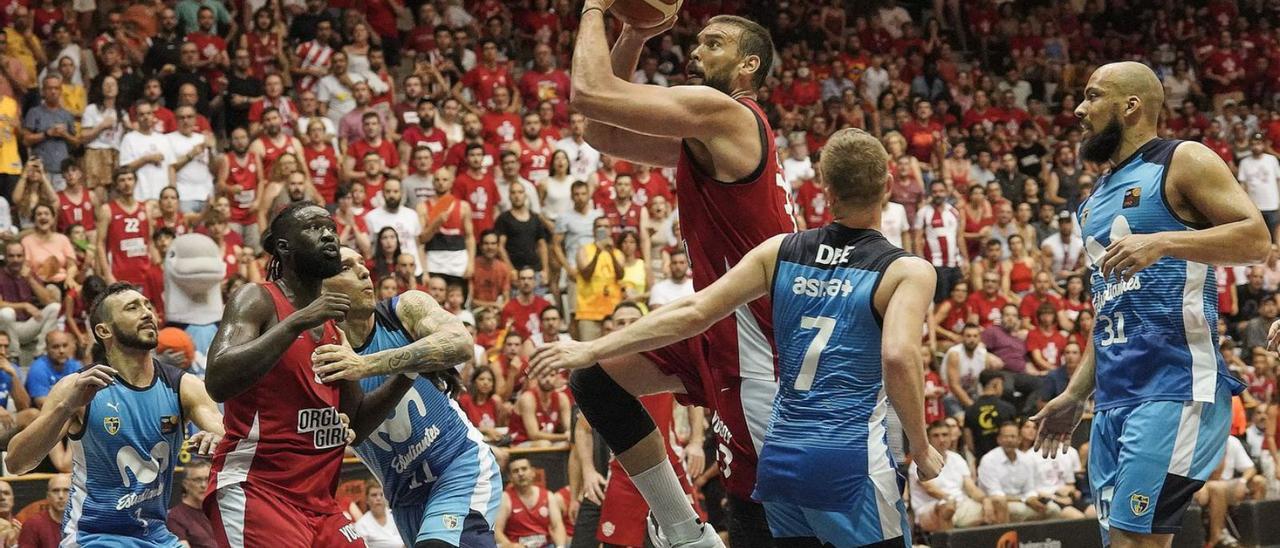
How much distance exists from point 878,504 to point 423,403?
2383 millimetres

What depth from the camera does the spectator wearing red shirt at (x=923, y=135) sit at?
20203 millimetres

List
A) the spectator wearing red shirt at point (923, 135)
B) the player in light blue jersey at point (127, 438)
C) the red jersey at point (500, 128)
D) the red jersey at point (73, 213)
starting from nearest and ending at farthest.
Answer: the player in light blue jersey at point (127, 438)
the red jersey at point (73, 213)
the red jersey at point (500, 128)
the spectator wearing red shirt at point (923, 135)

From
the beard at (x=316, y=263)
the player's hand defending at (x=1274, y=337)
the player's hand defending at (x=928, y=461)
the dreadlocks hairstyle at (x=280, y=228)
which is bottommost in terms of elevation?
the player's hand defending at (x=928, y=461)

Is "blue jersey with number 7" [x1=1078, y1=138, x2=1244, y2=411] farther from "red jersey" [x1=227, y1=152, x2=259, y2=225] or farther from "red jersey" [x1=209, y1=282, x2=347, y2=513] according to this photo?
"red jersey" [x1=227, y1=152, x2=259, y2=225]

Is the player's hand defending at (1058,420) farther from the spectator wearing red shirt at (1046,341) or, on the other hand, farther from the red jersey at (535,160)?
the red jersey at (535,160)

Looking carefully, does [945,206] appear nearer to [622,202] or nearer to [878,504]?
[622,202]

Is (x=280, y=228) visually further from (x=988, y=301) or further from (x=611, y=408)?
(x=988, y=301)

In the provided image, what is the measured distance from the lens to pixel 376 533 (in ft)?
35.1

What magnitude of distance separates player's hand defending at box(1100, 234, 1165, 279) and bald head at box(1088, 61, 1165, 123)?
2.85 feet

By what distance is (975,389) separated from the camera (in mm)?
16094

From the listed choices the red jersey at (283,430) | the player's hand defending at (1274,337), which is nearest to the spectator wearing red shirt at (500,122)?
the red jersey at (283,430)

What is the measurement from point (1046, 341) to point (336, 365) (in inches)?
502

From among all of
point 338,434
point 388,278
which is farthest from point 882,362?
point 388,278

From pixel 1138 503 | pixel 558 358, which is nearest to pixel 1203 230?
pixel 1138 503
